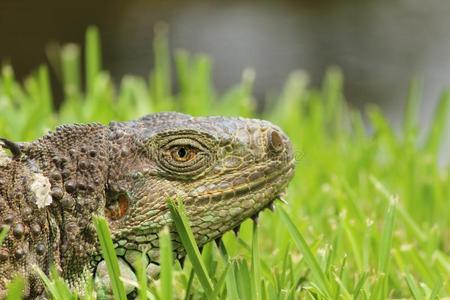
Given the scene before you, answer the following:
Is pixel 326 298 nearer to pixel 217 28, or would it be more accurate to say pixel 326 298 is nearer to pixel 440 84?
pixel 440 84

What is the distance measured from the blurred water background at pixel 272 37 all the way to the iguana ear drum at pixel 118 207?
8287 mm

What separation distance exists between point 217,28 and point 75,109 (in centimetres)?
1090

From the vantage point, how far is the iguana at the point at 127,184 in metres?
2.65

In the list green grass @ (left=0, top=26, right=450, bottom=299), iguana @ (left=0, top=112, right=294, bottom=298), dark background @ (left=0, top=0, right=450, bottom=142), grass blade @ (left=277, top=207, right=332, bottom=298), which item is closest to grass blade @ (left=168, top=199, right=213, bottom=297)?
green grass @ (left=0, top=26, right=450, bottom=299)

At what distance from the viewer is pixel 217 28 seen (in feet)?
52.0

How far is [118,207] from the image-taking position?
275 centimetres

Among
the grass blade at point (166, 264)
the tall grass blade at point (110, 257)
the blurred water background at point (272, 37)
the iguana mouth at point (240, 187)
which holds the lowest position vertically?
the grass blade at point (166, 264)

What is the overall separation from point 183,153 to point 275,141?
29cm

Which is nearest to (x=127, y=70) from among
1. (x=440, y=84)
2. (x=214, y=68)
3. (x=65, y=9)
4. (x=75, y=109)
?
(x=214, y=68)

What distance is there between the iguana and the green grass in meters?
0.11

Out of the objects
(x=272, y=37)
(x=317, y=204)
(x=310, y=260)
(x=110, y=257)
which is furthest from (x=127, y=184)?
Result: (x=272, y=37)

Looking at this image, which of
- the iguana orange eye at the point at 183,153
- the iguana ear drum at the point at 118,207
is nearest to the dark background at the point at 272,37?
the iguana orange eye at the point at 183,153

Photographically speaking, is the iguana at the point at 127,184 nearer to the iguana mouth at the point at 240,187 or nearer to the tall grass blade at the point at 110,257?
the iguana mouth at the point at 240,187

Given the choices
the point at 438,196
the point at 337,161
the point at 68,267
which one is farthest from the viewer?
the point at 337,161
